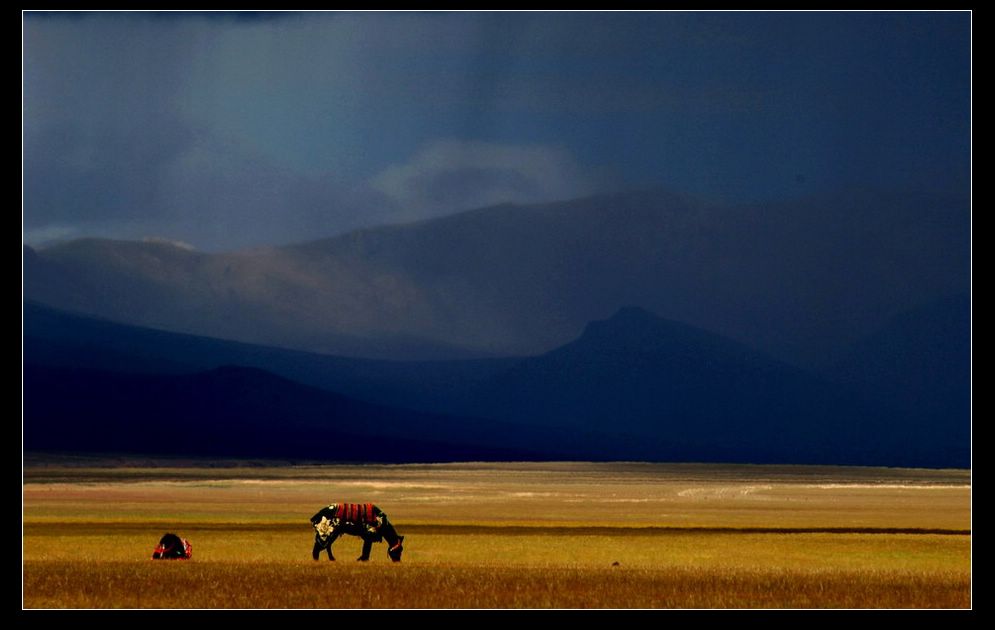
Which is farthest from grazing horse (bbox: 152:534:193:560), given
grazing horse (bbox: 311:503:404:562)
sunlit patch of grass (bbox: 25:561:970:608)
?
grazing horse (bbox: 311:503:404:562)

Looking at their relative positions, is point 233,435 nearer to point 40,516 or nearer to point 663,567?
point 40,516

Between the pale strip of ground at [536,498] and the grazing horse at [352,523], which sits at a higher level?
Result: the grazing horse at [352,523]

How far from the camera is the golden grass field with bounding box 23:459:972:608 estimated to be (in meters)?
21.7

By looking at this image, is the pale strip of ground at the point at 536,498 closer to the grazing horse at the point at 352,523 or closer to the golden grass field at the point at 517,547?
the golden grass field at the point at 517,547

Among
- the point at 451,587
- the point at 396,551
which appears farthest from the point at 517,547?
the point at 451,587

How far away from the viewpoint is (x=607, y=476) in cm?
9375

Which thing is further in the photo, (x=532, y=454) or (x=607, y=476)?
(x=532, y=454)

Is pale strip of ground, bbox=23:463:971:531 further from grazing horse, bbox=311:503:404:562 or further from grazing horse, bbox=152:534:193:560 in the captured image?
grazing horse, bbox=311:503:404:562

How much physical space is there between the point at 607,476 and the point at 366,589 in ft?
239

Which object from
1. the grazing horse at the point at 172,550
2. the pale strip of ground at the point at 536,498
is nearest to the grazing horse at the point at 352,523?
the grazing horse at the point at 172,550

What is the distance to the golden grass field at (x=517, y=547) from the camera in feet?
71.3

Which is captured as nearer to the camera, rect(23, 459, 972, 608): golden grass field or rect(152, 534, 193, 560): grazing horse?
rect(23, 459, 972, 608): golden grass field

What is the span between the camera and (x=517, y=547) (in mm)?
33781

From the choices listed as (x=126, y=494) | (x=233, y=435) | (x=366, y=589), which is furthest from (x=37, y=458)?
(x=366, y=589)
